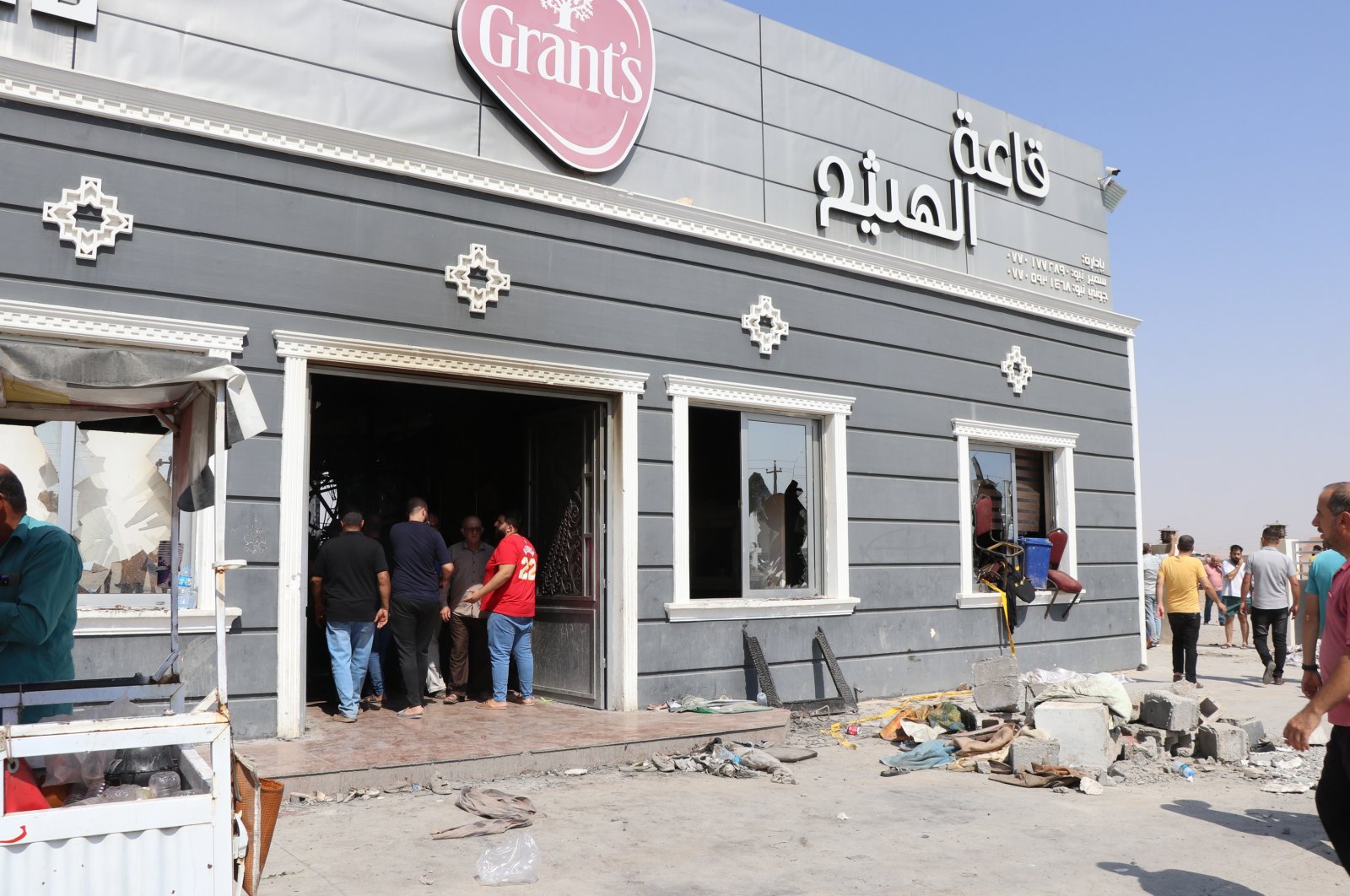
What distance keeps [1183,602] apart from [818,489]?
4318mm

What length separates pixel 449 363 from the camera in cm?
836

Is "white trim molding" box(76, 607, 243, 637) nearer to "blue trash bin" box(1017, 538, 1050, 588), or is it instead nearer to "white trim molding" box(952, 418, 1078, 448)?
"white trim molding" box(952, 418, 1078, 448)

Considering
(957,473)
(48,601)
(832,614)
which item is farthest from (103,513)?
(957,473)

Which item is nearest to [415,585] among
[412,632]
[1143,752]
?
[412,632]

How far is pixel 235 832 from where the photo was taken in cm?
368

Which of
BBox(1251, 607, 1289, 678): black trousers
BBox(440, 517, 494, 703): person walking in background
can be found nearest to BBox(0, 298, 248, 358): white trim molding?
BBox(440, 517, 494, 703): person walking in background

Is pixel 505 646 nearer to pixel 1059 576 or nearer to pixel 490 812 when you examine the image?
pixel 490 812

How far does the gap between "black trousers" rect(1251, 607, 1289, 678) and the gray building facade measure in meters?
1.36

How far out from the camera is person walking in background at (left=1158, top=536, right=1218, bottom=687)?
11.6m

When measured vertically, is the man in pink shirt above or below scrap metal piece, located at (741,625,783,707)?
above

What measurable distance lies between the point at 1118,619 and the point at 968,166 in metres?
5.90

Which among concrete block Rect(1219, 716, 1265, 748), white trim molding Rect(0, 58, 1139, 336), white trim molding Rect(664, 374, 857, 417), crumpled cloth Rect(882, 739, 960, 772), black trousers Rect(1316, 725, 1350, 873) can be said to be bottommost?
crumpled cloth Rect(882, 739, 960, 772)

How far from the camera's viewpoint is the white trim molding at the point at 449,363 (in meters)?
7.79

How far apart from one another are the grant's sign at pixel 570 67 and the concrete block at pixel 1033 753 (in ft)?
18.7
